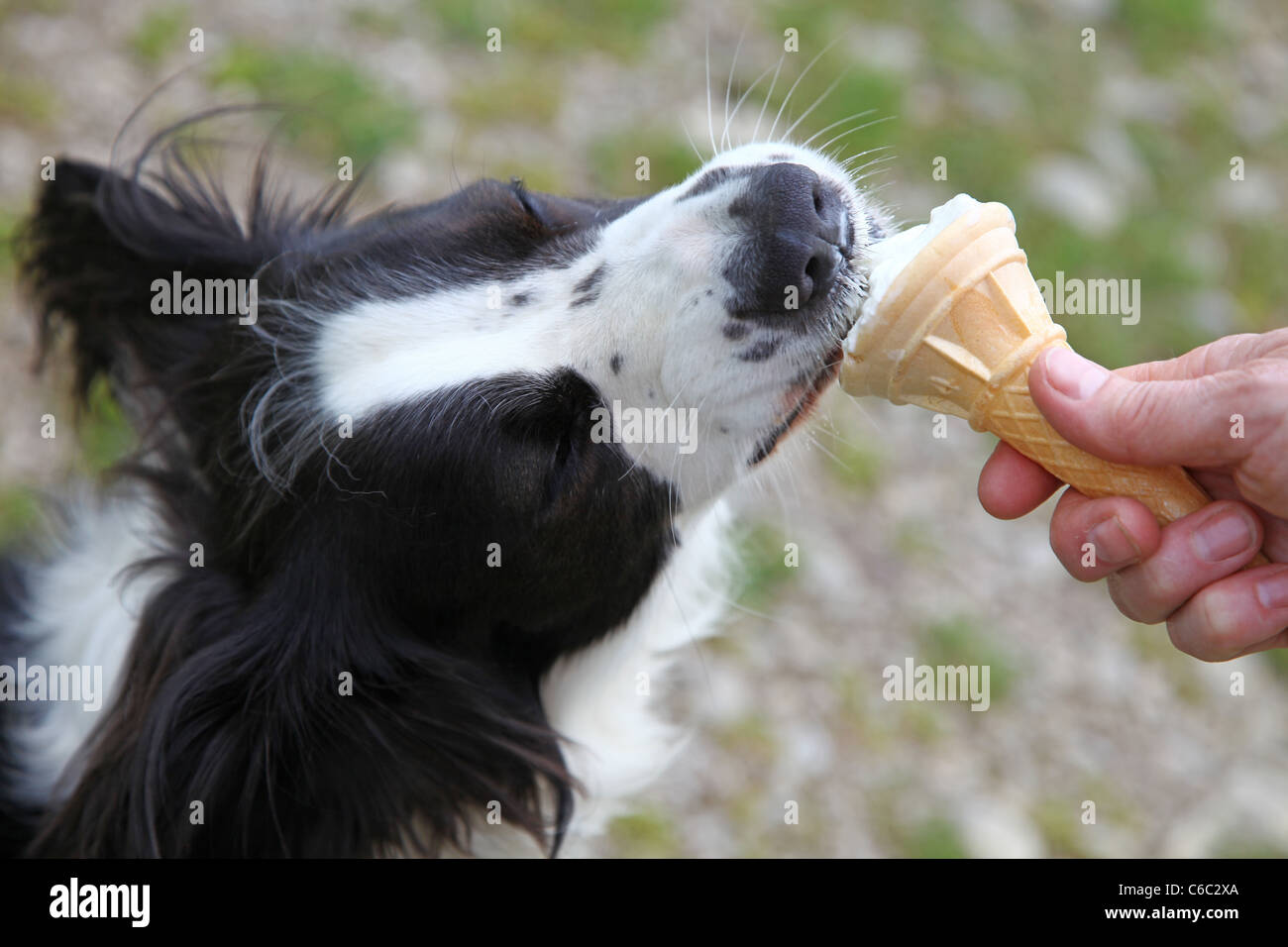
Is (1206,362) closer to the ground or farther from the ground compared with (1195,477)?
farther from the ground

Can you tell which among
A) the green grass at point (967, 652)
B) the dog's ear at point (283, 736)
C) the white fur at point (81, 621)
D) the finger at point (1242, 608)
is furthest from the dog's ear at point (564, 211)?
the green grass at point (967, 652)

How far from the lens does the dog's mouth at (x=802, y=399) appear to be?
88.5 inches

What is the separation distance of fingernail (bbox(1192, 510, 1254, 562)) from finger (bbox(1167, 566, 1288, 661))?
0.06 metres

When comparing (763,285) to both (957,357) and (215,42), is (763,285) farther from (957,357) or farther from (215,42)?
(215,42)

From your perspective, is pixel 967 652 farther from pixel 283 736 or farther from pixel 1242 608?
pixel 283 736

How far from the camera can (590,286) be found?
7.64 ft

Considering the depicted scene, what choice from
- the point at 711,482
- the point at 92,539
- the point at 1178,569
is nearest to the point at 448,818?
the point at 711,482

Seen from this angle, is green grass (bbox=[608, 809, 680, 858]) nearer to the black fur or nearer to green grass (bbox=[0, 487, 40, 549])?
the black fur

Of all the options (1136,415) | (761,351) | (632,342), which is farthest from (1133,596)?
(632,342)

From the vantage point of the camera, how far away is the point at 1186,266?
5.30 m

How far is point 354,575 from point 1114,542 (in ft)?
4.75

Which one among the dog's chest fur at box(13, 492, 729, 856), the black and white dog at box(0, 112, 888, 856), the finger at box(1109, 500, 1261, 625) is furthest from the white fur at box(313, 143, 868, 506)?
the finger at box(1109, 500, 1261, 625)

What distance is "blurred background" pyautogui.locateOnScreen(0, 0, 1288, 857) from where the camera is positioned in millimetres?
3877

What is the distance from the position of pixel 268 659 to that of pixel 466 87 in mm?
3489
